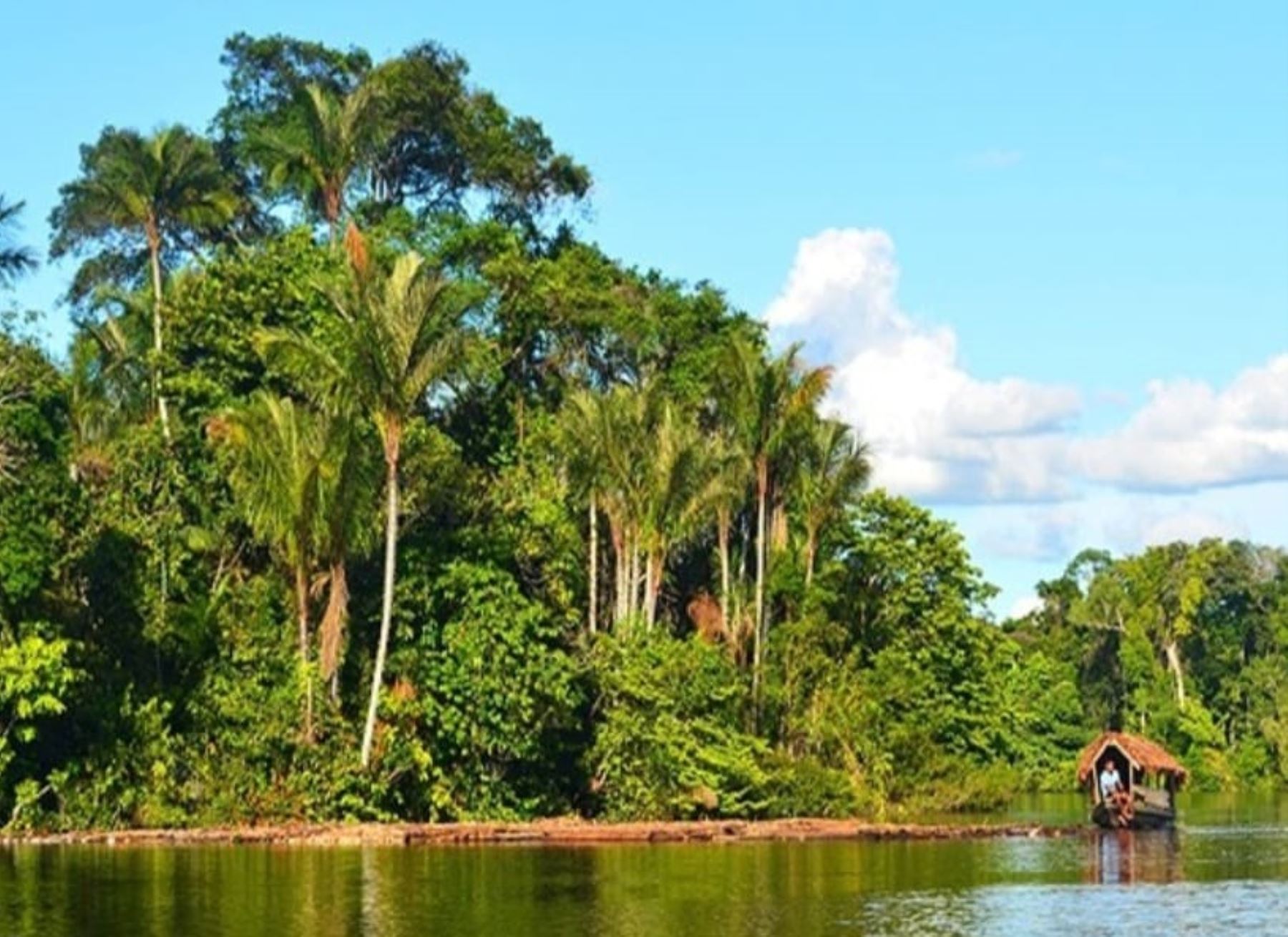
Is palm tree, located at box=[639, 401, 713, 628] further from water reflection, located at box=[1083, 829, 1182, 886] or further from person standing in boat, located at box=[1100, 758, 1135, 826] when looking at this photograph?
water reflection, located at box=[1083, 829, 1182, 886]

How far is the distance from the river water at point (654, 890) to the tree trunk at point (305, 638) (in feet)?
15.9

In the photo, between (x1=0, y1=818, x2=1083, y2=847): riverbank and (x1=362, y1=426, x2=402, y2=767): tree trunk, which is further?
(x1=362, y1=426, x2=402, y2=767): tree trunk

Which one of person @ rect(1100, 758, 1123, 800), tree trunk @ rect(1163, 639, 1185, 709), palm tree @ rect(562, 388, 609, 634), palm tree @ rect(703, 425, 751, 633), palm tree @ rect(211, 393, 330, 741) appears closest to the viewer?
palm tree @ rect(211, 393, 330, 741)

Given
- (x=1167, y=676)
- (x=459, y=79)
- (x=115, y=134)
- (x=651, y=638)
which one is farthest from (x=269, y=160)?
(x=1167, y=676)

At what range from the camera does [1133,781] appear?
150ft

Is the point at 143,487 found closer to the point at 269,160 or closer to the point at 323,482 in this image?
the point at 323,482

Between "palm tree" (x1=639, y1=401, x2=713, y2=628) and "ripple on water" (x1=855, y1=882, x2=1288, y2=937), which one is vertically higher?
"palm tree" (x1=639, y1=401, x2=713, y2=628)

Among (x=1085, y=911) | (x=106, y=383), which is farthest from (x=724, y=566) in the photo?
(x=1085, y=911)

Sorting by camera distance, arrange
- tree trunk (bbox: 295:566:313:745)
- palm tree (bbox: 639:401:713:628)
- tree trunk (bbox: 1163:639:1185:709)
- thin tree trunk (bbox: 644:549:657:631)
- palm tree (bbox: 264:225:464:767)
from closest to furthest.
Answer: palm tree (bbox: 264:225:464:767) → tree trunk (bbox: 295:566:313:745) → palm tree (bbox: 639:401:713:628) → thin tree trunk (bbox: 644:549:657:631) → tree trunk (bbox: 1163:639:1185:709)

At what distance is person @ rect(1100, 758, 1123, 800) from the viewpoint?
146ft

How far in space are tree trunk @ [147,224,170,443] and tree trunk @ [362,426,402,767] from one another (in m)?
6.66

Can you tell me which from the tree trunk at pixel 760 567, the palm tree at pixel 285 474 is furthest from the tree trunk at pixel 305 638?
the tree trunk at pixel 760 567

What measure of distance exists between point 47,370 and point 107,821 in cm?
886

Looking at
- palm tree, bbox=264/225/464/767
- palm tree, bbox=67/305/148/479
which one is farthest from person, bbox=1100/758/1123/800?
palm tree, bbox=67/305/148/479
